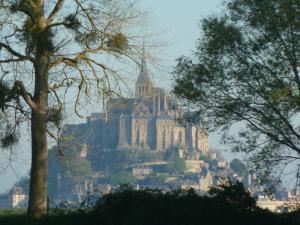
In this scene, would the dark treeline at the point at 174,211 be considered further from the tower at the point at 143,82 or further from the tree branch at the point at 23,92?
the tower at the point at 143,82

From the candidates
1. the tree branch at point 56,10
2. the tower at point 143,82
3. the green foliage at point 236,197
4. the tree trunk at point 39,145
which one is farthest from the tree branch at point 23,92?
the green foliage at point 236,197

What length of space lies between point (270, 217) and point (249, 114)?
223 inches

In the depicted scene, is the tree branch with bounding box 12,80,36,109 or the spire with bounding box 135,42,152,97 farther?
the spire with bounding box 135,42,152,97

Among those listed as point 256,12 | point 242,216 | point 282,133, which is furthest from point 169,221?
point 256,12

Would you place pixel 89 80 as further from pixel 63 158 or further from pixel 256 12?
pixel 256 12

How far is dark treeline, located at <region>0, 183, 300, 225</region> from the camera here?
17.9m

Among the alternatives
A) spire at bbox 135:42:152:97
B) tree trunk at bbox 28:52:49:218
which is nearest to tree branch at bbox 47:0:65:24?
tree trunk at bbox 28:52:49:218

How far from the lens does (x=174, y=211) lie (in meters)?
18.4

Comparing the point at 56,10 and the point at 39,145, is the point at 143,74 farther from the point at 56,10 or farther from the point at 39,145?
the point at 39,145

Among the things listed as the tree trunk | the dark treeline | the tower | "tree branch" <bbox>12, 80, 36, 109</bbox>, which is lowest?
the dark treeline

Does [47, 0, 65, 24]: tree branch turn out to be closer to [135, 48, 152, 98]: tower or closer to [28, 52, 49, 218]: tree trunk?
[28, 52, 49, 218]: tree trunk

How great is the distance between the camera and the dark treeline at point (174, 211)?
17.9 meters

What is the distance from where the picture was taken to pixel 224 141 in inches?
950

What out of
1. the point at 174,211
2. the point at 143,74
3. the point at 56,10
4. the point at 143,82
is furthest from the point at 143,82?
the point at 174,211
